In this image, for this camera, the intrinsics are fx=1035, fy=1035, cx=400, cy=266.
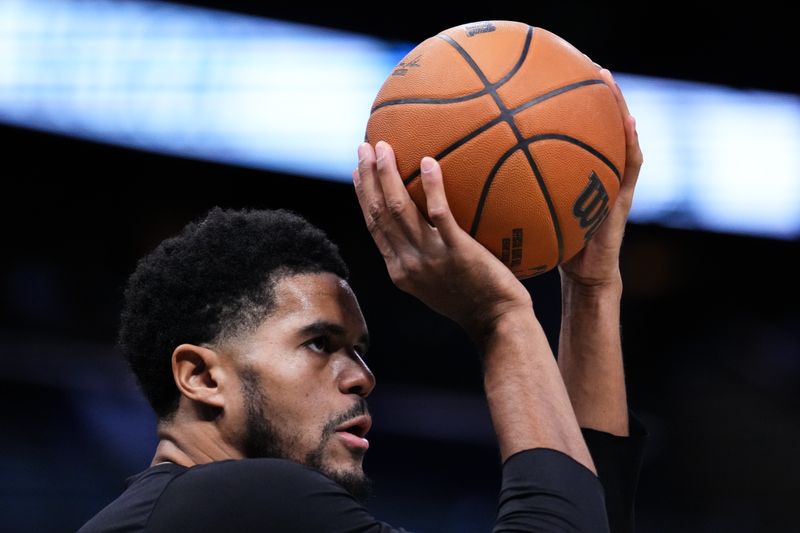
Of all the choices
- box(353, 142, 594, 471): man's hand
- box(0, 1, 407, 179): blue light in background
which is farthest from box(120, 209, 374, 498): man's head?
box(0, 1, 407, 179): blue light in background

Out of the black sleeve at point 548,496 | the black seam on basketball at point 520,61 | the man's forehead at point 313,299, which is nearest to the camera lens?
the black sleeve at point 548,496

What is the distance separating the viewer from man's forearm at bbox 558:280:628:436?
98.6 inches

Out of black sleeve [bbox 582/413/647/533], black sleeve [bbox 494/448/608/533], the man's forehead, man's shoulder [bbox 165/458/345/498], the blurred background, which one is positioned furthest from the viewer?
the blurred background

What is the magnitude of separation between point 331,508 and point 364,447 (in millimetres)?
336

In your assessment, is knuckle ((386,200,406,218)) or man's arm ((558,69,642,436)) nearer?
knuckle ((386,200,406,218))

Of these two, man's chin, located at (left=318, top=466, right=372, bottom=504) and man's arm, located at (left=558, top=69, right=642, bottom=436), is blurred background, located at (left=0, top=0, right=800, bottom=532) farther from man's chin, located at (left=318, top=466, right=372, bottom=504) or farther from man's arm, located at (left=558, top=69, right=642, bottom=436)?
man's chin, located at (left=318, top=466, right=372, bottom=504)

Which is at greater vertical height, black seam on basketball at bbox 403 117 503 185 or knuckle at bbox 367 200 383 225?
black seam on basketball at bbox 403 117 503 185

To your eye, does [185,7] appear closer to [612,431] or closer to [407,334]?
[407,334]

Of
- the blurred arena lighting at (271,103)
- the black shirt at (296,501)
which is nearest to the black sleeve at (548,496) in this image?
the black shirt at (296,501)

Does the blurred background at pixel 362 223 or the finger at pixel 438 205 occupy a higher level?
the finger at pixel 438 205

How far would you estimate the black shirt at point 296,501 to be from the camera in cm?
187

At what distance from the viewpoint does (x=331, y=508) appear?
1.94m

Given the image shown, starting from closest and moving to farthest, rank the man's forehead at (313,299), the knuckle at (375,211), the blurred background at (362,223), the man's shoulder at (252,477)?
the man's shoulder at (252,477)
the knuckle at (375,211)
the man's forehead at (313,299)
the blurred background at (362,223)

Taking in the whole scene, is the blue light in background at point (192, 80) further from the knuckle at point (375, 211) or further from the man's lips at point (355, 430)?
the knuckle at point (375, 211)
